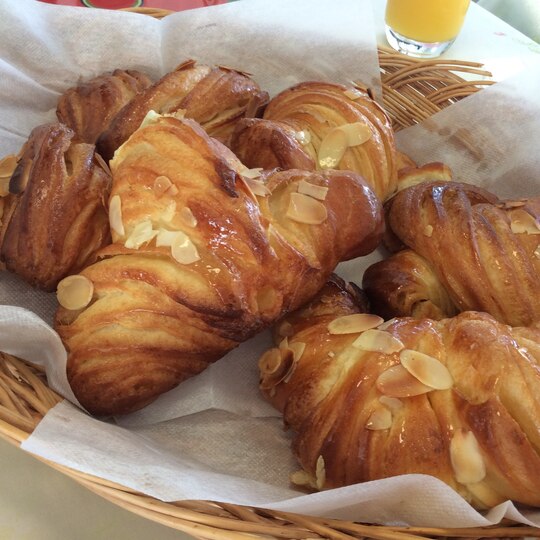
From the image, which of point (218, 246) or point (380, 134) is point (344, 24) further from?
point (218, 246)

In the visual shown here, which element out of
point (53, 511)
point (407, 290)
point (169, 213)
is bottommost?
point (53, 511)

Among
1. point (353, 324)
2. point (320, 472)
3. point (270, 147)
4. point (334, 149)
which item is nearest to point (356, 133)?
point (334, 149)

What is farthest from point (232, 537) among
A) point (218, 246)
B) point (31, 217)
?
point (31, 217)

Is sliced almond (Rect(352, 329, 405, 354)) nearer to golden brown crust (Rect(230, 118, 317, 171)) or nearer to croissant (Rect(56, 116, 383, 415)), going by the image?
croissant (Rect(56, 116, 383, 415))

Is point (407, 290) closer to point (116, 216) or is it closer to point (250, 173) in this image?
point (250, 173)

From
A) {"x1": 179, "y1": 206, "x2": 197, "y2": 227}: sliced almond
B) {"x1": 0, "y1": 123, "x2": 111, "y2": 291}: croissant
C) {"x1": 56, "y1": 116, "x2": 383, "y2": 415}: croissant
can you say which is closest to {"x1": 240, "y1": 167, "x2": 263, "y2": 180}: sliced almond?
{"x1": 56, "y1": 116, "x2": 383, "y2": 415}: croissant

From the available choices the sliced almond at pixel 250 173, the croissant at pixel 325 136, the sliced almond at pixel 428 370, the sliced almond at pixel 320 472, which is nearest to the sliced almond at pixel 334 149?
the croissant at pixel 325 136
